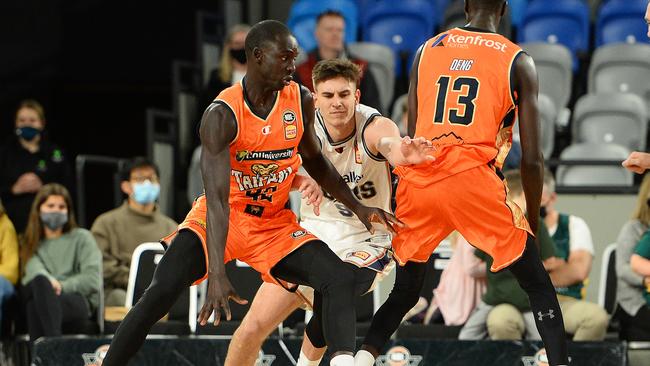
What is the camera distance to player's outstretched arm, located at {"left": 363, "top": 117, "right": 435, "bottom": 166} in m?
4.94

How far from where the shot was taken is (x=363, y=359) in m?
5.18

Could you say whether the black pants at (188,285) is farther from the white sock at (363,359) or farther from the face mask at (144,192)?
the face mask at (144,192)

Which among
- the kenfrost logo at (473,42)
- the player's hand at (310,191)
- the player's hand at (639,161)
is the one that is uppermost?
the kenfrost logo at (473,42)

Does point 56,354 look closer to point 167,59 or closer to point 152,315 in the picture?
point 152,315

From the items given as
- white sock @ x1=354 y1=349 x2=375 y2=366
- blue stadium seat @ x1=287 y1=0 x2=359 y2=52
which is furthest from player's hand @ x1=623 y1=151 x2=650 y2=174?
blue stadium seat @ x1=287 y1=0 x2=359 y2=52

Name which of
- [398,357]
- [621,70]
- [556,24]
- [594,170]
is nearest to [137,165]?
[398,357]

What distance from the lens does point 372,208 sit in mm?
5297

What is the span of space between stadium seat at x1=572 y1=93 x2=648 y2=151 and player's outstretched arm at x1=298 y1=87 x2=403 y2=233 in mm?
4491

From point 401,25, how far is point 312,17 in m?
0.85

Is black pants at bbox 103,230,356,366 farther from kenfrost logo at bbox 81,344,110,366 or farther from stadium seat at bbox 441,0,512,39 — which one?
stadium seat at bbox 441,0,512,39

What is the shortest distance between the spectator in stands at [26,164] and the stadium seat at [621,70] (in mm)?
4471

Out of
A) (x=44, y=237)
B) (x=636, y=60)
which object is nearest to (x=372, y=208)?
(x=44, y=237)

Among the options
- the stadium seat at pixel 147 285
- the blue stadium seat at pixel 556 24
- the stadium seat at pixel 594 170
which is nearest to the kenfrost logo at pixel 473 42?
the stadium seat at pixel 147 285

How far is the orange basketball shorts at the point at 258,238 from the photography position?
203 inches
